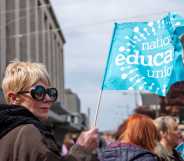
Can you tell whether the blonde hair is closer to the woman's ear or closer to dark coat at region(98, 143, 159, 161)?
the woman's ear

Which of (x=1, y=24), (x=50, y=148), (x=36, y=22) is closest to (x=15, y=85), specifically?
(x=50, y=148)

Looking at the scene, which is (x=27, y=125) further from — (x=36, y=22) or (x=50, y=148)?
(x=36, y=22)

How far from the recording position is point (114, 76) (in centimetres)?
518

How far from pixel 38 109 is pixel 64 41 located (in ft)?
223

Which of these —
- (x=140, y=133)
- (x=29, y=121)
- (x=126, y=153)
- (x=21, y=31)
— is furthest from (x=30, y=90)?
(x=21, y=31)

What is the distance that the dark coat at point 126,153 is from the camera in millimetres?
4242

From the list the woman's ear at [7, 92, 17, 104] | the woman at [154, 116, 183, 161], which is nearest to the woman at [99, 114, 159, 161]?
the woman's ear at [7, 92, 17, 104]

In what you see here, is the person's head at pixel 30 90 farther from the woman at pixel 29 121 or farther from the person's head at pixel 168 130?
the person's head at pixel 168 130

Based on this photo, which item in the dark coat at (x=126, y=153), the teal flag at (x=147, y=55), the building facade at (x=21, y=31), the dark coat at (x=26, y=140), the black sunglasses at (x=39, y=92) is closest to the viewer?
the dark coat at (x=26, y=140)

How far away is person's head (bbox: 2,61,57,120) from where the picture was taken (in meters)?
3.12

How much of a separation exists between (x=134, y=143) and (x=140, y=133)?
0.09m

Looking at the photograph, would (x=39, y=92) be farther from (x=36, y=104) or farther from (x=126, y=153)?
(x=126, y=153)

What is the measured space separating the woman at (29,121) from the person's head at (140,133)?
1.33m

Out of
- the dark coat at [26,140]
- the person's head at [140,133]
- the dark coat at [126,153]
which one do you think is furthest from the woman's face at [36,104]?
the person's head at [140,133]
